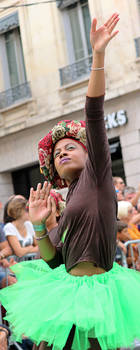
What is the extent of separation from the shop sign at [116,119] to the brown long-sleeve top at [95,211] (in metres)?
9.36

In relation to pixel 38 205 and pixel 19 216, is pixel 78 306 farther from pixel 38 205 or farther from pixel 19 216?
pixel 19 216

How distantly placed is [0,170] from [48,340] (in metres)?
12.3

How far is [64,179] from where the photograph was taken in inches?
96.5

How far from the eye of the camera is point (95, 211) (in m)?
2.06

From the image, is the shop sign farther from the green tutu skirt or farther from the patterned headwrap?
the green tutu skirt

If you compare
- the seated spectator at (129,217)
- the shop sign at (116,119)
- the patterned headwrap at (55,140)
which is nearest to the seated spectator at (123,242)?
the seated spectator at (129,217)

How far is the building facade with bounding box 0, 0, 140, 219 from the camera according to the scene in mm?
11250

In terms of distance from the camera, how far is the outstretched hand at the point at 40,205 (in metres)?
2.35

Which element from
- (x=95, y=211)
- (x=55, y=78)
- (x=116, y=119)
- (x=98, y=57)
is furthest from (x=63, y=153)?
(x=55, y=78)

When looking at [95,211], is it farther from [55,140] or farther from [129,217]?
[129,217]

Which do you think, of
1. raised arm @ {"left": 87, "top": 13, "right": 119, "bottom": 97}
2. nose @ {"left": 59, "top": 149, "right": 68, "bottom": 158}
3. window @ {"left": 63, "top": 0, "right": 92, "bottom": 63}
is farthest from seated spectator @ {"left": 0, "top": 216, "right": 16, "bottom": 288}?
window @ {"left": 63, "top": 0, "right": 92, "bottom": 63}

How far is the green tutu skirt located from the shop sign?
30.6ft

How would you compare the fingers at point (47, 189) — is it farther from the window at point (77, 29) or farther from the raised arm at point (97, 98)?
the window at point (77, 29)

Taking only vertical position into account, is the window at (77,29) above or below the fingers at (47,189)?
above
